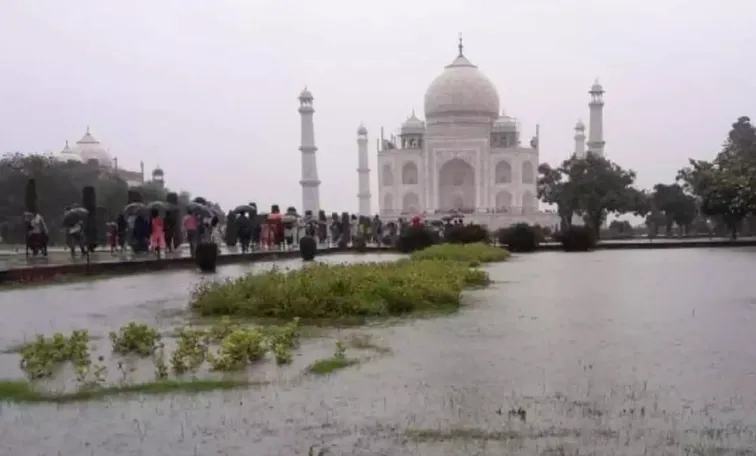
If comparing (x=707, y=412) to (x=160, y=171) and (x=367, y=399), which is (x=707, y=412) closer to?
(x=367, y=399)

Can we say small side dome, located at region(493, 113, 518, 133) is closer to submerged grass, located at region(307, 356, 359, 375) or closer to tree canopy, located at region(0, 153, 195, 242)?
tree canopy, located at region(0, 153, 195, 242)

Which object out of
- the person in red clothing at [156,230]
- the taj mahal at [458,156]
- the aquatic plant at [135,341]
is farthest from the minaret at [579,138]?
the aquatic plant at [135,341]

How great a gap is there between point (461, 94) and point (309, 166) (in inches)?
391

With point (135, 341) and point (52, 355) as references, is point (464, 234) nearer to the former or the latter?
point (135, 341)

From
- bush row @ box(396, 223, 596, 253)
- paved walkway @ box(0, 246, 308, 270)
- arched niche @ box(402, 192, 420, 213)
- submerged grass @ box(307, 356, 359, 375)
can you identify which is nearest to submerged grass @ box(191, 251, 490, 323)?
submerged grass @ box(307, 356, 359, 375)

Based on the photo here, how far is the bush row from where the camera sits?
24.8 metres

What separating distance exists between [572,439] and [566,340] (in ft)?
9.34

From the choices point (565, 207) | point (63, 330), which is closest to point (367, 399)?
point (63, 330)

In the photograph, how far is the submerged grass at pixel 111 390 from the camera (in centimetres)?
487

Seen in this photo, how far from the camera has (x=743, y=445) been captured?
12.5ft

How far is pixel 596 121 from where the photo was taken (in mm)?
58406

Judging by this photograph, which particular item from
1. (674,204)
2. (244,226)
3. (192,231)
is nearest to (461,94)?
(674,204)

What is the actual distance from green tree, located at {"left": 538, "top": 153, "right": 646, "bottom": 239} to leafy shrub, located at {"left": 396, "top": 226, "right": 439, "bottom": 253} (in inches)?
669

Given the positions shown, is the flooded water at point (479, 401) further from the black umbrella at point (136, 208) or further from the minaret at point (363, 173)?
the minaret at point (363, 173)
